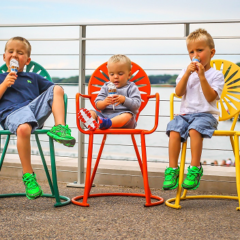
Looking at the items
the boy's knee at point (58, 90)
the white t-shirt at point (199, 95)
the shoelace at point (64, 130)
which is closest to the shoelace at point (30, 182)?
the shoelace at point (64, 130)

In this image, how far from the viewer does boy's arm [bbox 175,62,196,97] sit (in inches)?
72.5

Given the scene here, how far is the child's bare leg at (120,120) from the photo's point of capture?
1.95 meters

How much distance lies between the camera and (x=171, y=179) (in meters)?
1.78

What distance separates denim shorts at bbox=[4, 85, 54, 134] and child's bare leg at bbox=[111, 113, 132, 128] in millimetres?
344

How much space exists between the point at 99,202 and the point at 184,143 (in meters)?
0.57

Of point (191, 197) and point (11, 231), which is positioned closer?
point (11, 231)

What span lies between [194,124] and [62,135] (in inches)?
25.7

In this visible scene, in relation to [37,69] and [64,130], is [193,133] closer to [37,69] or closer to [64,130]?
[64,130]

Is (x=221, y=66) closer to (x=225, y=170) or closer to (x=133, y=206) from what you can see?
(x=225, y=170)

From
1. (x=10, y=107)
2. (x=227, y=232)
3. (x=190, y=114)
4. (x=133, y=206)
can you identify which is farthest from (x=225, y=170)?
(x=10, y=107)

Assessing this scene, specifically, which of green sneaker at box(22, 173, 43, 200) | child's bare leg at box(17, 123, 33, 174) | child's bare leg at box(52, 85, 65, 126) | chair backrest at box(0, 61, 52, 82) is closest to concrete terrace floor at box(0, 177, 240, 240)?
green sneaker at box(22, 173, 43, 200)

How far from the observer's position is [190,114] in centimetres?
197

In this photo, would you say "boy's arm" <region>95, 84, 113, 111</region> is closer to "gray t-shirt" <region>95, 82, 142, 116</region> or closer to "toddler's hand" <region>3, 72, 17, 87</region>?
"gray t-shirt" <region>95, 82, 142, 116</region>

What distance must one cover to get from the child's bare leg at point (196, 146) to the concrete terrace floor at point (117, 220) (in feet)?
0.82
